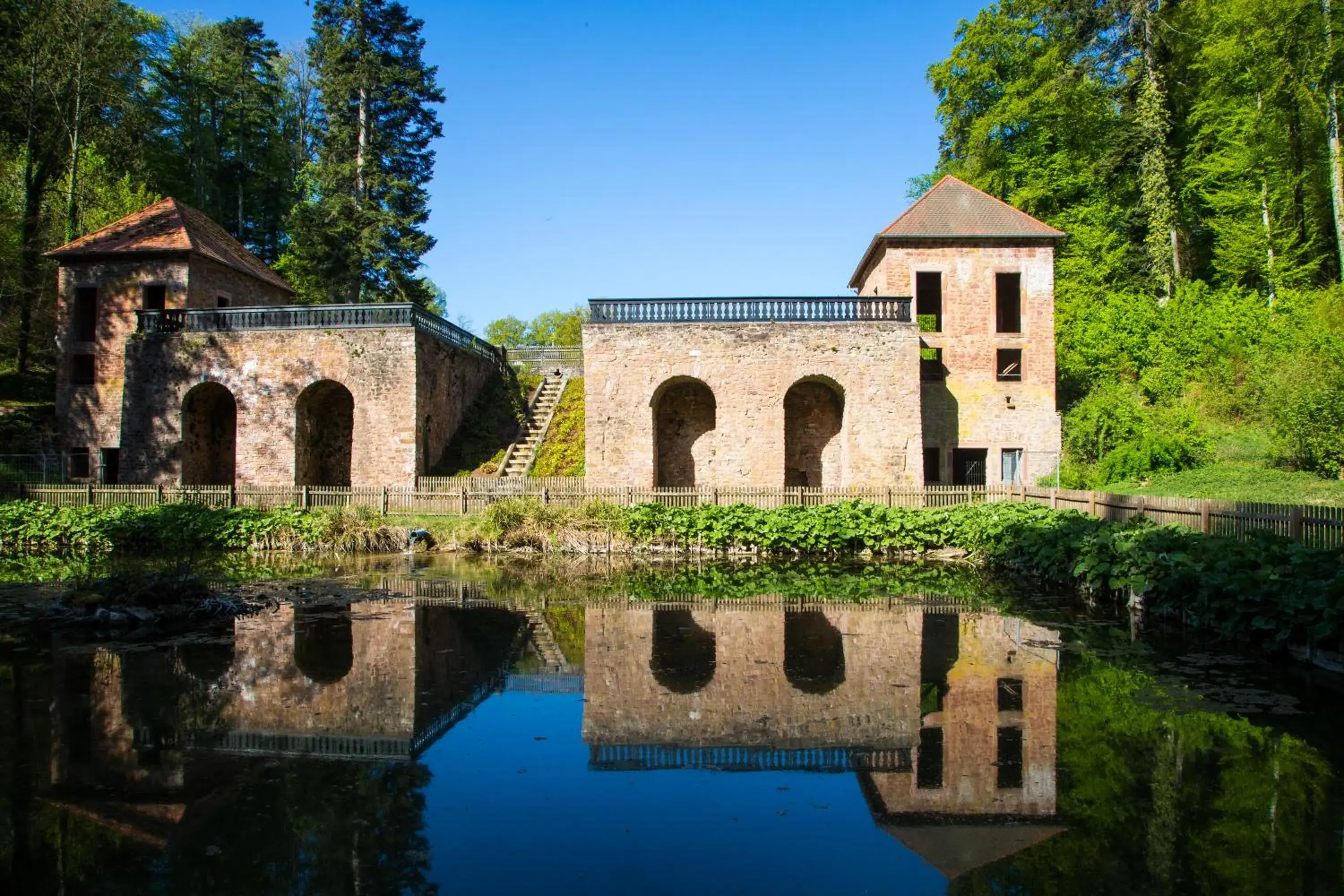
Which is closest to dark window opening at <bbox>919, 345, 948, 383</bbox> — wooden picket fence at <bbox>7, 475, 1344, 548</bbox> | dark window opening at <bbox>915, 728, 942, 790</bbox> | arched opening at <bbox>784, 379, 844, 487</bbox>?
arched opening at <bbox>784, 379, 844, 487</bbox>

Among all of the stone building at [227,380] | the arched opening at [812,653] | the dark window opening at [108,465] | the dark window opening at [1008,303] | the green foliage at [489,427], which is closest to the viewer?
the arched opening at [812,653]

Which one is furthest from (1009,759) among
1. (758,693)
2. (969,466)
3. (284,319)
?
(284,319)

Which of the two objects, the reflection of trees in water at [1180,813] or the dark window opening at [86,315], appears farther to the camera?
the dark window opening at [86,315]

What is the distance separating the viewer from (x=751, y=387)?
20734 millimetres

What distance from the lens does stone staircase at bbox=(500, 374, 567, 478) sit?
22.2 m

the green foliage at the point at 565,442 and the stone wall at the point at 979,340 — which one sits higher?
the stone wall at the point at 979,340

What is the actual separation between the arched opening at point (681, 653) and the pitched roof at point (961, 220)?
15.7 meters

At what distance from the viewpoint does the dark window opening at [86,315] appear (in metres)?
24.7

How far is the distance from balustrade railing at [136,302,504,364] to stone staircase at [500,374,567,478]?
4.21 m

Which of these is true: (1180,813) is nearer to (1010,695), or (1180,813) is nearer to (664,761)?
(1010,695)

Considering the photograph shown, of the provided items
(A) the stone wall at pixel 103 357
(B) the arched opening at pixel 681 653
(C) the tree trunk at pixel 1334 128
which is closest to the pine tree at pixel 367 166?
(A) the stone wall at pixel 103 357

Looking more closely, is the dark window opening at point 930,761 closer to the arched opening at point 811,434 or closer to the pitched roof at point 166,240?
the arched opening at point 811,434

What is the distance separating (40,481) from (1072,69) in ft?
119

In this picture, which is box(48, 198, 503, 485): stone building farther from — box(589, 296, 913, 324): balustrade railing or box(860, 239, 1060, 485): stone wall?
box(860, 239, 1060, 485): stone wall
